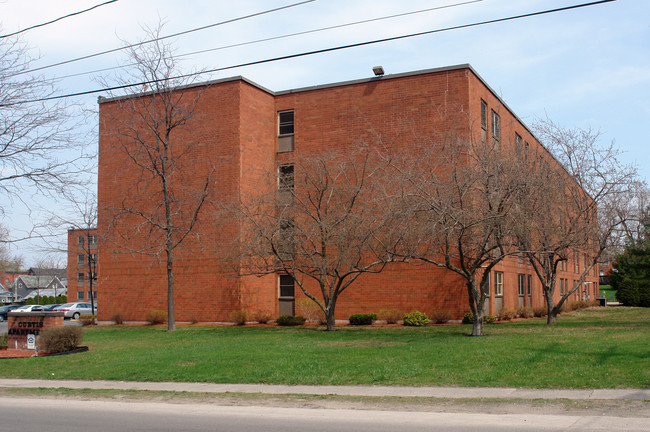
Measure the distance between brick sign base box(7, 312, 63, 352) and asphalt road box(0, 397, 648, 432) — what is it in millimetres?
9266

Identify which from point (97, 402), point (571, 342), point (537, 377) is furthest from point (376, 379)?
point (571, 342)

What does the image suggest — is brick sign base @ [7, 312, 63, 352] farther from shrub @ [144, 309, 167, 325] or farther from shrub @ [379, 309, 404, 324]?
shrub @ [379, 309, 404, 324]

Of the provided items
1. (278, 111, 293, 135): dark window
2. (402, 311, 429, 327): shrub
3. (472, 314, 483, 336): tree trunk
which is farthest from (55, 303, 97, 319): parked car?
(472, 314, 483, 336): tree trunk

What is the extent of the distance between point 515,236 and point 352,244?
5.61 meters

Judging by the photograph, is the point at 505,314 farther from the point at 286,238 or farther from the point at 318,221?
the point at 286,238

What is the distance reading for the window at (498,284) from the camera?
30.7 metres

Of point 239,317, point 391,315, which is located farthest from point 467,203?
point 239,317

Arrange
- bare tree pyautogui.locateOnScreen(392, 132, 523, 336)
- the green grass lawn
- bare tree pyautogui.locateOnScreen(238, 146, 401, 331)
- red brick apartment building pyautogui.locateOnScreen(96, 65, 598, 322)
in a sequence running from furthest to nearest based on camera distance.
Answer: red brick apartment building pyautogui.locateOnScreen(96, 65, 598, 322) → bare tree pyautogui.locateOnScreen(238, 146, 401, 331) → bare tree pyautogui.locateOnScreen(392, 132, 523, 336) → the green grass lawn

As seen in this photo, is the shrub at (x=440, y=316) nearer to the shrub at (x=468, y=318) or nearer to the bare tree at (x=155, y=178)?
the shrub at (x=468, y=318)

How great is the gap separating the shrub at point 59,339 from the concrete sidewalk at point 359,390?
167 inches

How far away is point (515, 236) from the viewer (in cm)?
2117

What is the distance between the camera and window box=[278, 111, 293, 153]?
31953 millimetres

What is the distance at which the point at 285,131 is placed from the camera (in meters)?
32.3

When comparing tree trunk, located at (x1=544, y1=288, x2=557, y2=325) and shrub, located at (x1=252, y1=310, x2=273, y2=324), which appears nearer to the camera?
tree trunk, located at (x1=544, y1=288, x2=557, y2=325)
